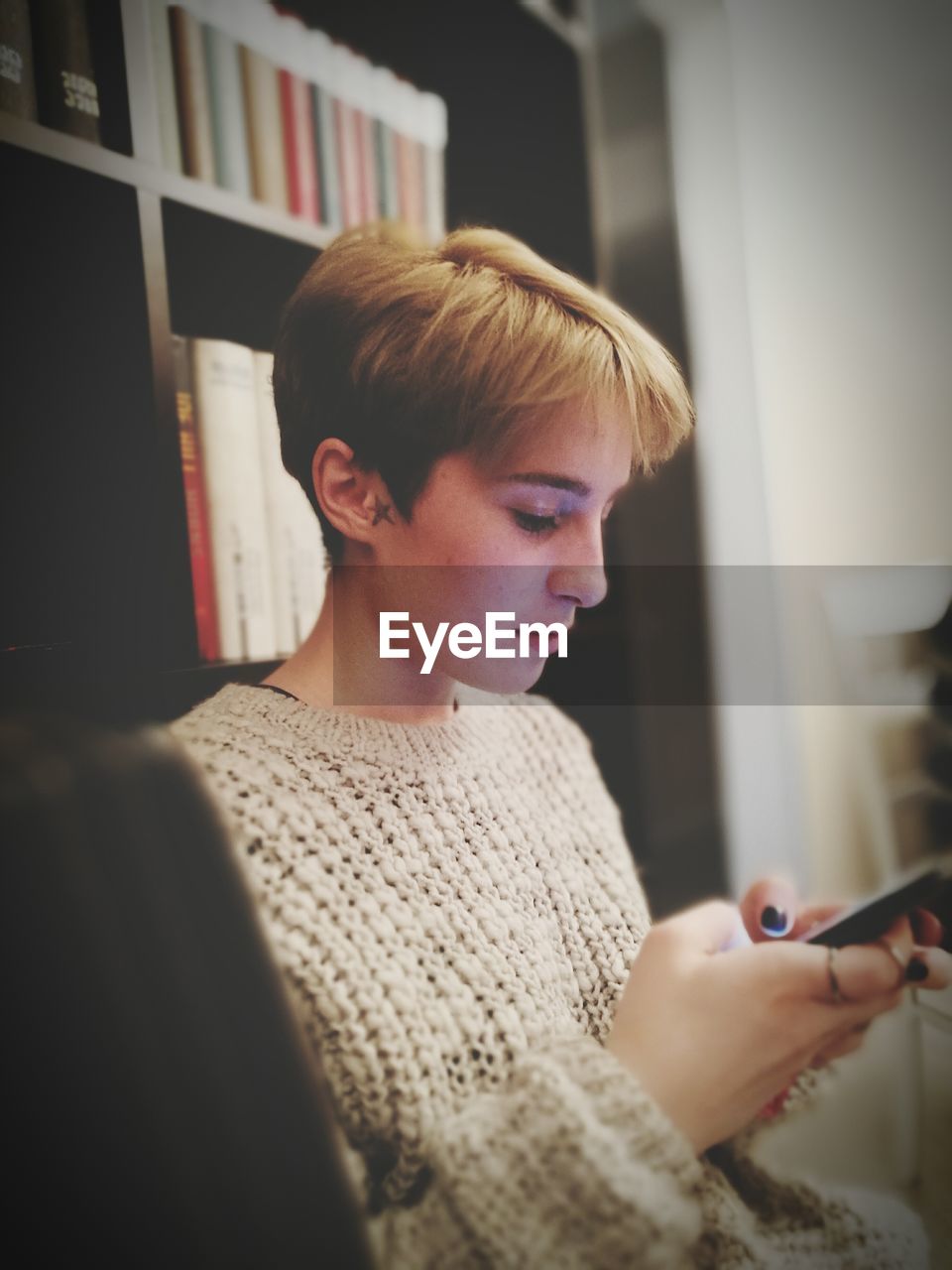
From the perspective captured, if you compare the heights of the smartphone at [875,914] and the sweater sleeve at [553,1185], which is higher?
the smartphone at [875,914]

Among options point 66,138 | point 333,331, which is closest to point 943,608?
point 333,331

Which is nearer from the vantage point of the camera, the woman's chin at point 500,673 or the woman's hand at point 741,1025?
the woman's hand at point 741,1025

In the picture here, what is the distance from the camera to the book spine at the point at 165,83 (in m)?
0.64

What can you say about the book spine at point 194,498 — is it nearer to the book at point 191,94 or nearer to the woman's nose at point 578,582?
the book at point 191,94

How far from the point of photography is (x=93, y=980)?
0.90 ft

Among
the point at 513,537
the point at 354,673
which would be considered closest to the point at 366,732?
the point at 354,673

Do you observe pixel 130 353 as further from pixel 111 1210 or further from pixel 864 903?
pixel 864 903

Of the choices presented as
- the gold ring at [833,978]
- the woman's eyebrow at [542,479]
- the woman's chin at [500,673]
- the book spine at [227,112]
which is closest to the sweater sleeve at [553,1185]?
the gold ring at [833,978]

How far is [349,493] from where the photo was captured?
0.60 m

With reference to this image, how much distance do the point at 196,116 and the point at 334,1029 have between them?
0.74m

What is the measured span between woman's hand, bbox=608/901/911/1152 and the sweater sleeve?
0.10 ft

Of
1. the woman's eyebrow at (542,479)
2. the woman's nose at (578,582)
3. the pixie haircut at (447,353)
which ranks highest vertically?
the pixie haircut at (447,353)

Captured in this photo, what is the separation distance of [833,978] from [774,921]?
12cm

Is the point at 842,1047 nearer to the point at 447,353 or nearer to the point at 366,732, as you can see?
the point at 366,732
